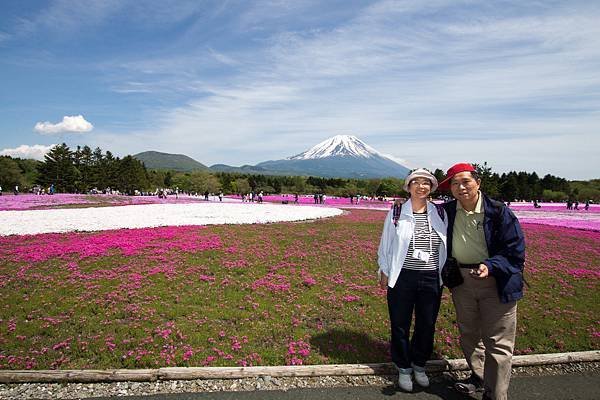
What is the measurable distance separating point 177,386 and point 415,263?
421 centimetres

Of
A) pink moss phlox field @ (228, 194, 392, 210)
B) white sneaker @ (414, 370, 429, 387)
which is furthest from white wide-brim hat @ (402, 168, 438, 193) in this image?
pink moss phlox field @ (228, 194, 392, 210)

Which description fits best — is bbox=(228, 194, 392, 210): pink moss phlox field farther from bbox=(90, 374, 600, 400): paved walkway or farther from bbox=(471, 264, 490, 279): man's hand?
bbox=(471, 264, 490, 279): man's hand

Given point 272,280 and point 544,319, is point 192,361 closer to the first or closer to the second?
point 272,280

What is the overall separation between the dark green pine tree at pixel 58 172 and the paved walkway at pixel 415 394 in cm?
9202

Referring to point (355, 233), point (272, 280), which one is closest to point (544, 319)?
point (272, 280)

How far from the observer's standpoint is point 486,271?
15.0ft

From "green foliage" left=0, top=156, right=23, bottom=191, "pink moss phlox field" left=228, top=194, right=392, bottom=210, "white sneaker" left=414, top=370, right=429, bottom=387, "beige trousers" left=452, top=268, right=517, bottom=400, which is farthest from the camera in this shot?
"green foliage" left=0, top=156, right=23, bottom=191

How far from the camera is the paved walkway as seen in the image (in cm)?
523

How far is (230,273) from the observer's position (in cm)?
1141

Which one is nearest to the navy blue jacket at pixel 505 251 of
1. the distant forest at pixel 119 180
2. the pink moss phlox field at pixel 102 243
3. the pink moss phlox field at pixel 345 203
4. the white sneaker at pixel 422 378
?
the white sneaker at pixel 422 378

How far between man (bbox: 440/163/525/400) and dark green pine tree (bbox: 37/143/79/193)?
9444cm

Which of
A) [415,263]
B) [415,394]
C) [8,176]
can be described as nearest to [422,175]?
[415,263]

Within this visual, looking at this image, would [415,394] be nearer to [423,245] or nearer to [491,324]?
[491,324]

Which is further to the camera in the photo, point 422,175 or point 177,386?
point 177,386
